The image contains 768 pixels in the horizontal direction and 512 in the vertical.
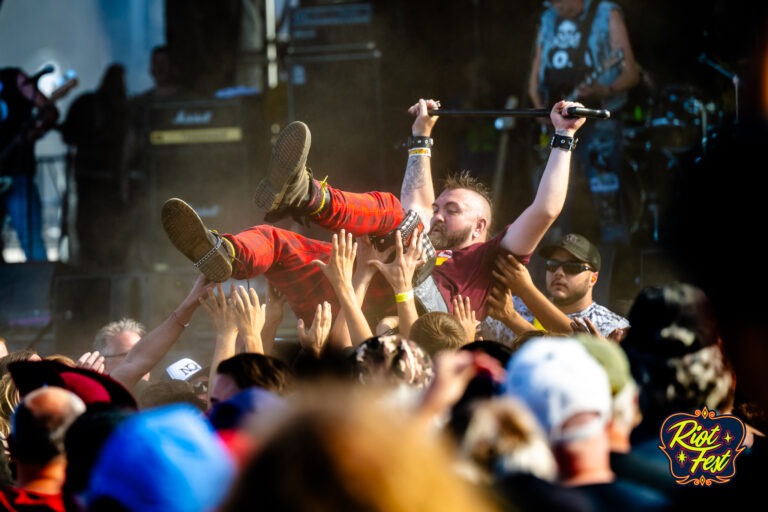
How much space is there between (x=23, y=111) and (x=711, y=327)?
571 centimetres

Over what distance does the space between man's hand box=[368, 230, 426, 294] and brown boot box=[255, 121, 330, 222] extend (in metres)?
0.37

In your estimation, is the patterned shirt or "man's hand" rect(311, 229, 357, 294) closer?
"man's hand" rect(311, 229, 357, 294)

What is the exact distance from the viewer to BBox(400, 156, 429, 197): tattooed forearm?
3844 millimetres

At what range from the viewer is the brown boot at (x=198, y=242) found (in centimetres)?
299

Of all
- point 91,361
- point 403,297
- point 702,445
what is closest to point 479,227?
point 403,297

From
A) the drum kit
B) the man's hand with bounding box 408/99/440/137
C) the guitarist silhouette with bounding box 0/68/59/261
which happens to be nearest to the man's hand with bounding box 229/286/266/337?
the man's hand with bounding box 408/99/440/137

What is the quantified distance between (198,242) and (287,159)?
19.6 inches

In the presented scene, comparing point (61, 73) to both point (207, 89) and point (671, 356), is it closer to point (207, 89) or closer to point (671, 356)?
point (207, 89)

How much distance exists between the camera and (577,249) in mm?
3846

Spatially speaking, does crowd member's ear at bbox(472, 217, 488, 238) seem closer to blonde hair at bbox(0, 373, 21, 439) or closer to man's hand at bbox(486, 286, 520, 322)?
man's hand at bbox(486, 286, 520, 322)

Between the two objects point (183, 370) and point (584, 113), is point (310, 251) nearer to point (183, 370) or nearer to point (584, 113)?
point (183, 370)

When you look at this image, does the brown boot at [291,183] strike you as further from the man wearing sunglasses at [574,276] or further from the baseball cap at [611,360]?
the baseball cap at [611,360]

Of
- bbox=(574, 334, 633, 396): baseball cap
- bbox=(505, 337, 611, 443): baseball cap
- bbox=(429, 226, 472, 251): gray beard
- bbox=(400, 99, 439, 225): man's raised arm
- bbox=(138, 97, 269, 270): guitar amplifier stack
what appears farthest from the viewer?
bbox=(138, 97, 269, 270): guitar amplifier stack

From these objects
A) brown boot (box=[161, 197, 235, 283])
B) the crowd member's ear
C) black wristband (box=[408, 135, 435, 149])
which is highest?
black wristband (box=[408, 135, 435, 149])
